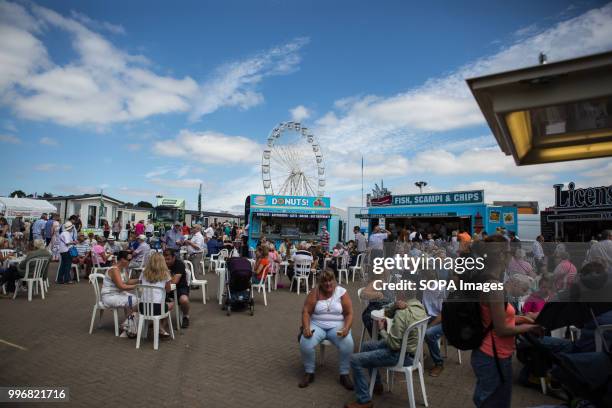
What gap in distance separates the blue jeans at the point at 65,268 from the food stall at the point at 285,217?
24.6ft

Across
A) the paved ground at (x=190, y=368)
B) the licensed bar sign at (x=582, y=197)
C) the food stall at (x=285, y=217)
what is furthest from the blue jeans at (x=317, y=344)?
the licensed bar sign at (x=582, y=197)

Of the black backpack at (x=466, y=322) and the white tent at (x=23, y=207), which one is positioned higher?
the white tent at (x=23, y=207)

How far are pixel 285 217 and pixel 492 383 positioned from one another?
47.6 feet

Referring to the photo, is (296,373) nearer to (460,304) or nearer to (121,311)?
(460,304)

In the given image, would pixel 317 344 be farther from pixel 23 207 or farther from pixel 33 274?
pixel 23 207

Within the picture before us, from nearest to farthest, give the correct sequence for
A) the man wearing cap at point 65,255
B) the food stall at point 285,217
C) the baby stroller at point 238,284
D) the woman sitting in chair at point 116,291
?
1. the woman sitting in chair at point 116,291
2. the baby stroller at point 238,284
3. the man wearing cap at point 65,255
4. the food stall at point 285,217

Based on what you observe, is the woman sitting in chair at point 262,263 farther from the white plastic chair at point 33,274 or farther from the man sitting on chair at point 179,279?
the white plastic chair at point 33,274

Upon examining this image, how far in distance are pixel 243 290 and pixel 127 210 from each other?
105ft

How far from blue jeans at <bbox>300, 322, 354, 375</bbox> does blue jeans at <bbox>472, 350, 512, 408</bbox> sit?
1.65 metres

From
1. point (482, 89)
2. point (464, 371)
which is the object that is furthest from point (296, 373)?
point (482, 89)

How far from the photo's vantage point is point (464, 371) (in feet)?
13.9

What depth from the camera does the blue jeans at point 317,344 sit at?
3.80m

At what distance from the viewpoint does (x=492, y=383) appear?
89.7 inches

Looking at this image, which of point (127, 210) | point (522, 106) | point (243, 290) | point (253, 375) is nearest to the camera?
point (522, 106)
